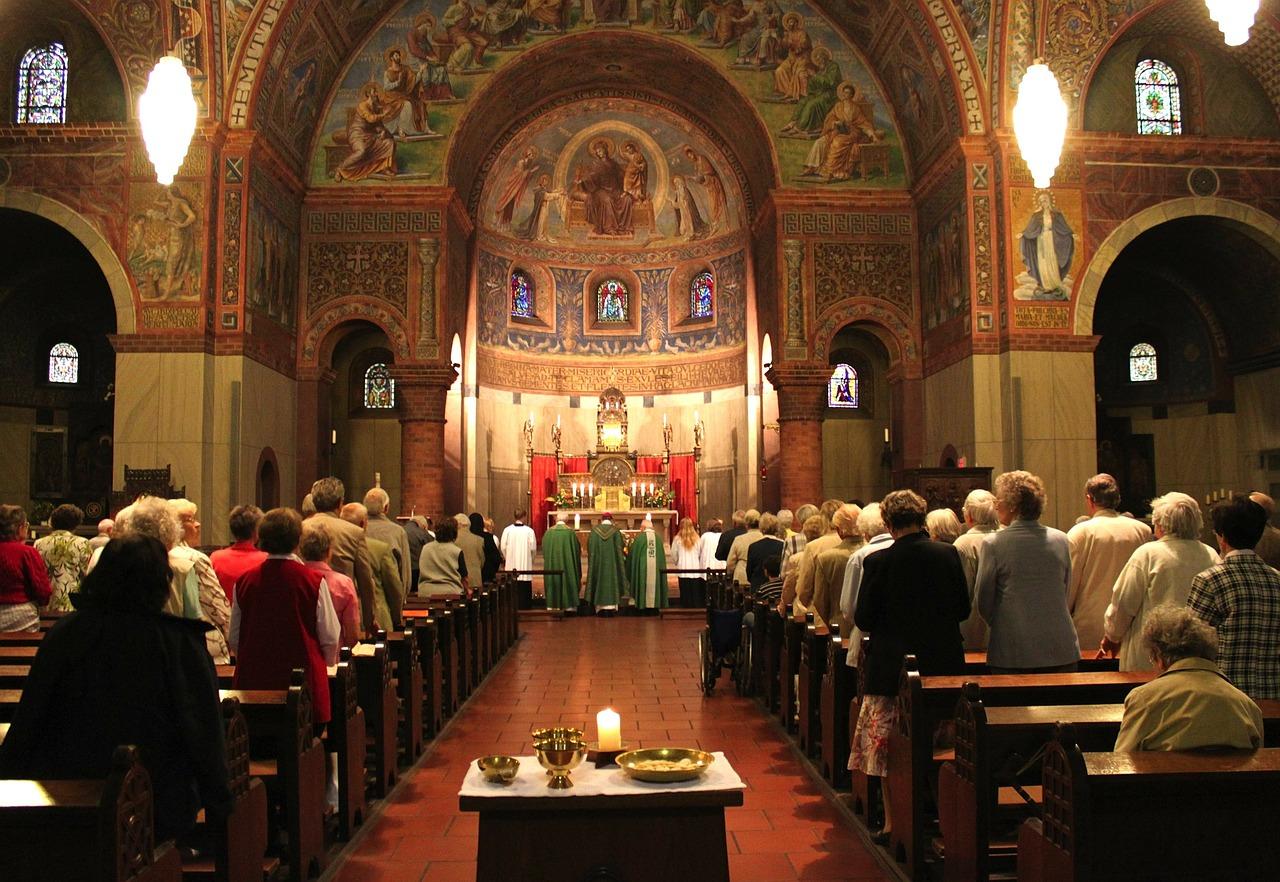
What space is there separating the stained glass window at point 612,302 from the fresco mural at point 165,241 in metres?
13.4

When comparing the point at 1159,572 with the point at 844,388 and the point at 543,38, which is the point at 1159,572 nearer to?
the point at 543,38

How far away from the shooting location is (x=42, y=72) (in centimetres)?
1916

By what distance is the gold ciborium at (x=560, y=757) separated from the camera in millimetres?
4031

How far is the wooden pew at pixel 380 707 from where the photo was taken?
7.29 m

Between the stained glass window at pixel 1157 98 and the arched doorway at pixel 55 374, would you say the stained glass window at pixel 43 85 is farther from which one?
the stained glass window at pixel 1157 98

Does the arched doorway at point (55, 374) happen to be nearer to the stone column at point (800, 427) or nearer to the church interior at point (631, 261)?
the church interior at point (631, 261)

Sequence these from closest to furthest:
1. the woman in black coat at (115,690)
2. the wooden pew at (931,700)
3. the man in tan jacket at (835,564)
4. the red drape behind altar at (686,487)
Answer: the woman in black coat at (115,690) < the wooden pew at (931,700) < the man in tan jacket at (835,564) < the red drape behind altar at (686,487)

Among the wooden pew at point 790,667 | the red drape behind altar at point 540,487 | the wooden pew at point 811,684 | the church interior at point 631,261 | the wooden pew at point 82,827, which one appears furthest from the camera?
the red drape behind altar at point 540,487

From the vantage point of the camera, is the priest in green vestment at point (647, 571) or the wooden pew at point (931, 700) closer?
the wooden pew at point (931, 700)

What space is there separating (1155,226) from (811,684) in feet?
47.3

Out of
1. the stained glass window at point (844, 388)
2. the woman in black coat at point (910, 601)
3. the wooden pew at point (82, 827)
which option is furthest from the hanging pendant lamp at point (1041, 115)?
the stained glass window at point (844, 388)

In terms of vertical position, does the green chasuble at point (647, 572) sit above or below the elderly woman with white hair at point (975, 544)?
below

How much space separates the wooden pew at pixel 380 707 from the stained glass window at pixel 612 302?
75.3 ft

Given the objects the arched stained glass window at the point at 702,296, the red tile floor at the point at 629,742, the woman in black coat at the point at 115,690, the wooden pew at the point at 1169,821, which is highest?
the arched stained glass window at the point at 702,296
